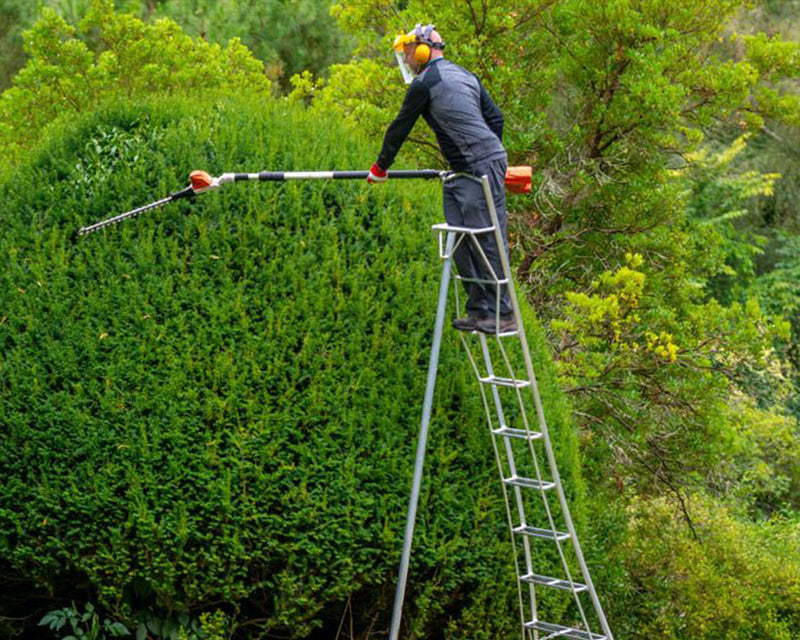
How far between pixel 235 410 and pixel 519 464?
63.5 inches

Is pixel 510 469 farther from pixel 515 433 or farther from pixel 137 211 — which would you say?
pixel 137 211

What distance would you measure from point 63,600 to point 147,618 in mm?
642

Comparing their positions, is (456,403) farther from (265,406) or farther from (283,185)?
(283,185)

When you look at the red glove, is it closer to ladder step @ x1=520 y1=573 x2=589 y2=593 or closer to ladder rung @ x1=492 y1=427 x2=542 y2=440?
ladder rung @ x1=492 y1=427 x2=542 y2=440

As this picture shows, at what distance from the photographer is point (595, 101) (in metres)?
11.5

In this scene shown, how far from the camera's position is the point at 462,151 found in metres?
5.75

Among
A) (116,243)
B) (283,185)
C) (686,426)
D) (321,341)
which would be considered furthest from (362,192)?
(686,426)

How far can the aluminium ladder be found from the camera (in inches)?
221

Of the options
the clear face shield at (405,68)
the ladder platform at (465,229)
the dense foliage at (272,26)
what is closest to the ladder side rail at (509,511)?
the ladder platform at (465,229)

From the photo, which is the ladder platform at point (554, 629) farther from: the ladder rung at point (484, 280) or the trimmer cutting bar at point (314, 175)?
the trimmer cutting bar at point (314, 175)

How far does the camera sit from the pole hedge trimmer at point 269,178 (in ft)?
18.9

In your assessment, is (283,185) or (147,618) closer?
(147,618)

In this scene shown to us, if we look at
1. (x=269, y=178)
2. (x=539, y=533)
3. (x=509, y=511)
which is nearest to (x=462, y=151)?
(x=269, y=178)

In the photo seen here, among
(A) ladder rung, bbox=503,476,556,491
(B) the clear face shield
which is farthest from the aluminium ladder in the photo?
(B) the clear face shield
